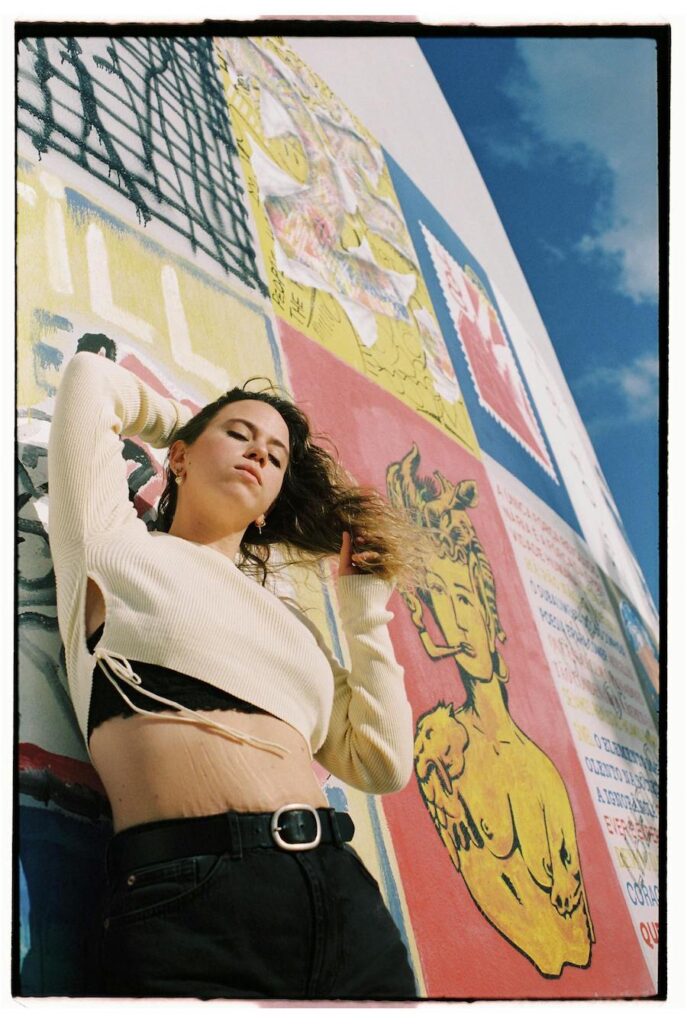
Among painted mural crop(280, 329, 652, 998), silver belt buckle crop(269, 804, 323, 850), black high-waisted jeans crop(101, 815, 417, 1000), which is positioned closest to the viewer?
black high-waisted jeans crop(101, 815, 417, 1000)

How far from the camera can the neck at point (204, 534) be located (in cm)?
251

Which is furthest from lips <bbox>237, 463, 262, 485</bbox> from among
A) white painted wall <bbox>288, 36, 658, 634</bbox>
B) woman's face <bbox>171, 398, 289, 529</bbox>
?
white painted wall <bbox>288, 36, 658, 634</bbox>

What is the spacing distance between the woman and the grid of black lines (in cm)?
62

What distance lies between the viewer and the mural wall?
2.49 metres

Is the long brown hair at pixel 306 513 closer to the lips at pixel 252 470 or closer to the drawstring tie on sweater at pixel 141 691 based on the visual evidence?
the lips at pixel 252 470

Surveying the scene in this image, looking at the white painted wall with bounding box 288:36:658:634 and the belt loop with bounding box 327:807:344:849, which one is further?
the white painted wall with bounding box 288:36:658:634

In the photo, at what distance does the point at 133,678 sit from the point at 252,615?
0.31 metres

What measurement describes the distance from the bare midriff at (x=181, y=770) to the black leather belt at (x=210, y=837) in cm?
2

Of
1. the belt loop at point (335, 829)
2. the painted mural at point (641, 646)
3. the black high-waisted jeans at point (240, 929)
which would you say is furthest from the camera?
the painted mural at point (641, 646)

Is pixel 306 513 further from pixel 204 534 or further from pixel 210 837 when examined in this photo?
pixel 210 837

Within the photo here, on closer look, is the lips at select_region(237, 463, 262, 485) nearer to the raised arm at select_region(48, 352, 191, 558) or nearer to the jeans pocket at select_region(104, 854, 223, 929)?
the raised arm at select_region(48, 352, 191, 558)

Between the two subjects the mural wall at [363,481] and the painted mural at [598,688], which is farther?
the painted mural at [598,688]

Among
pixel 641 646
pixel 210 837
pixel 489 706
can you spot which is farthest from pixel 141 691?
pixel 641 646

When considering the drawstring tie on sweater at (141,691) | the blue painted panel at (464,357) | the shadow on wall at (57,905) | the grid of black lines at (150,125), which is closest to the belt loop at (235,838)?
the drawstring tie on sweater at (141,691)
